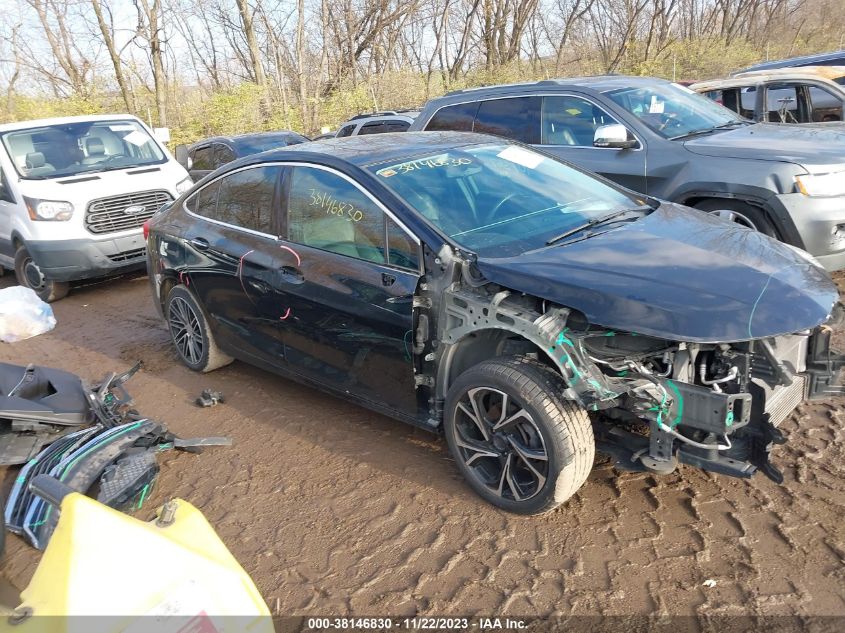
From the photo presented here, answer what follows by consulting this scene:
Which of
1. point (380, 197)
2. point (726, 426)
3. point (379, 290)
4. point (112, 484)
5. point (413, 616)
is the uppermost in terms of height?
point (380, 197)

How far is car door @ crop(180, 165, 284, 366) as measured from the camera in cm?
429

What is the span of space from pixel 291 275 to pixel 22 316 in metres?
4.19

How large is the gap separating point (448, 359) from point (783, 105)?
7.26 m

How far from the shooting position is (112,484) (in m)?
3.53

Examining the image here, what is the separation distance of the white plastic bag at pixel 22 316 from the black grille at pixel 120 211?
1052 millimetres

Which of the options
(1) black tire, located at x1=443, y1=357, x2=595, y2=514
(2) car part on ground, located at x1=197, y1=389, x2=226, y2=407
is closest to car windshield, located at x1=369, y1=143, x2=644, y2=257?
(1) black tire, located at x1=443, y1=357, x2=595, y2=514

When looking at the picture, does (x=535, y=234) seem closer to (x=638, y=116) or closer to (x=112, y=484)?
(x=112, y=484)

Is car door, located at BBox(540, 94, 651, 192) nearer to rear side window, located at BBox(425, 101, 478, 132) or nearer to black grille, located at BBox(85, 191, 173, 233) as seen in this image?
rear side window, located at BBox(425, 101, 478, 132)

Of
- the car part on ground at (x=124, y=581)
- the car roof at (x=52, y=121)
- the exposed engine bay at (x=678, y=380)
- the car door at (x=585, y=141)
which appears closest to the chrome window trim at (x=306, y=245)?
the exposed engine bay at (x=678, y=380)

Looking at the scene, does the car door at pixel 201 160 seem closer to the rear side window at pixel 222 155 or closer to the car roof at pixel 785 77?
the rear side window at pixel 222 155

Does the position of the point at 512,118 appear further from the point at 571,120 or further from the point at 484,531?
the point at 484,531

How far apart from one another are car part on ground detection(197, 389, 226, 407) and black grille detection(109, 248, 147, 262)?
11.4 ft

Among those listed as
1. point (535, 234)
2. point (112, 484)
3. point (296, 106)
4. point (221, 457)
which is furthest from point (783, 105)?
point (296, 106)

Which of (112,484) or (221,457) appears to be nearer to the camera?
(112,484)
